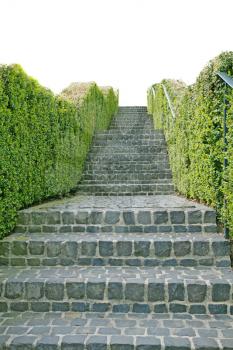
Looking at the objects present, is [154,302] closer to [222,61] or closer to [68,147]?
[222,61]

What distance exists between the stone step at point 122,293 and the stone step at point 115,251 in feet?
1.43

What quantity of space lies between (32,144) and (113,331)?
3.32m

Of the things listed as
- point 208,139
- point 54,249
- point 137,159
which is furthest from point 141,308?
point 137,159

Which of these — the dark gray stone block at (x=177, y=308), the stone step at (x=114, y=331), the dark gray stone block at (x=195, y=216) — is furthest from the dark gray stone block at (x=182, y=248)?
the stone step at (x=114, y=331)

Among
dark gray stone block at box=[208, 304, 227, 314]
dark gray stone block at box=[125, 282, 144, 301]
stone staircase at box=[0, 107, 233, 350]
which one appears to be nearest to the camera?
stone staircase at box=[0, 107, 233, 350]

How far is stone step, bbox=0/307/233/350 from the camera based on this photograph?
3344mm

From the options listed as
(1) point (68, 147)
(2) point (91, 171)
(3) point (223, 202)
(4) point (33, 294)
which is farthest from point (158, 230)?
(2) point (91, 171)

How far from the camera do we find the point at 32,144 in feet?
18.9

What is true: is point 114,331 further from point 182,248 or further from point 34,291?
point 182,248

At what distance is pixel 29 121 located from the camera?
5.68 meters

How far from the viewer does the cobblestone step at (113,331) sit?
334cm

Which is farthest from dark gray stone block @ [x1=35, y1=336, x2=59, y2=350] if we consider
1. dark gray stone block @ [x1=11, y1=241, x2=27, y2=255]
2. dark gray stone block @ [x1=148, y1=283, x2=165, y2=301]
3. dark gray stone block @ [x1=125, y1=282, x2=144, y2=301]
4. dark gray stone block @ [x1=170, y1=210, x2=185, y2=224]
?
dark gray stone block @ [x1=170, y1=210, x2=185, y2=224]

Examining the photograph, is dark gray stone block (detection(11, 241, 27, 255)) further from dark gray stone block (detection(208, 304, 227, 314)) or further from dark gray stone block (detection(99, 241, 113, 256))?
dark gray stone block (detection(208, 304, 227, 314))

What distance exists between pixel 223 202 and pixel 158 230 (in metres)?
1.06
